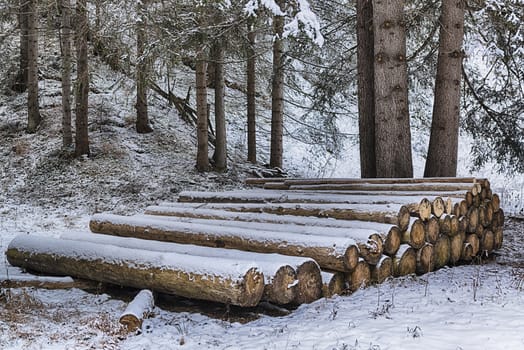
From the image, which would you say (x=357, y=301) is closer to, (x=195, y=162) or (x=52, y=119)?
(x=195, y=162)

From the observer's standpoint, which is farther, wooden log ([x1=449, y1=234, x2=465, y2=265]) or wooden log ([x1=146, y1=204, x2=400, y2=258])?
wooden log ([x1=449, y1=234, x2=465, y2=265])

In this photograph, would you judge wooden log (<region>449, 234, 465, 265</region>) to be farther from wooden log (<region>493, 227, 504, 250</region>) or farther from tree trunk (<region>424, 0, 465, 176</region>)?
tree trunk (<region>424, 0, 465, 176</region>)

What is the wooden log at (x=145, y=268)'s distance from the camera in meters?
4.86

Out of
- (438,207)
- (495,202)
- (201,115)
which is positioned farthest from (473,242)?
(201,115)

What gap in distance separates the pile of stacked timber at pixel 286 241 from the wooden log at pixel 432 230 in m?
0.01

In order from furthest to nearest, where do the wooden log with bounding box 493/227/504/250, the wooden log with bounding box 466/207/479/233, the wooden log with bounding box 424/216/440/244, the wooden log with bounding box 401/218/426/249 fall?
the wooden log with bounding box 493/227/504/250
the wooden log with bounding box 466/207/479/233
the wooden log with bounding box 424/216/440/244
the wooden log with bounding box 401/218/426/249

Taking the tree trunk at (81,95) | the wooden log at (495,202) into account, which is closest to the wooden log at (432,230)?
the wooden log at (495,202)

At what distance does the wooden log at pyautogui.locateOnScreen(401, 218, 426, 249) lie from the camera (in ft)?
21.2

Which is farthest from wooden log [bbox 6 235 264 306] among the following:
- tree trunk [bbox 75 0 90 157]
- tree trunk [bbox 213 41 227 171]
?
tree trunk [bbox 213 41 227 171]

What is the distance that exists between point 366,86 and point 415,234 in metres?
4.58

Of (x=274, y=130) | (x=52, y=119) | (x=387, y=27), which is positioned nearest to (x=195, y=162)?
(x=274, y=130)

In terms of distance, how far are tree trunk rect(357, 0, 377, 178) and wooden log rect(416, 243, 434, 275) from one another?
11.9 ft

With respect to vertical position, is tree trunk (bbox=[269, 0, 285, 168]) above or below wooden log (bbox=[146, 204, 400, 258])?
above

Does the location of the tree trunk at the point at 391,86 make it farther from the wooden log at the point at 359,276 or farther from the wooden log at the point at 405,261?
the wooden log at the point at 359,276
